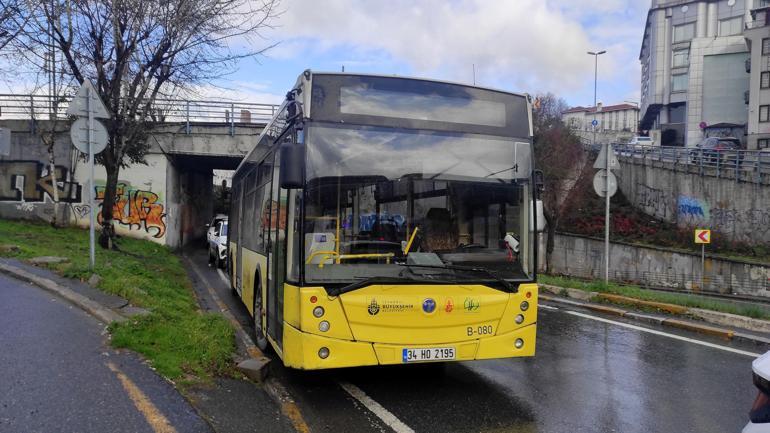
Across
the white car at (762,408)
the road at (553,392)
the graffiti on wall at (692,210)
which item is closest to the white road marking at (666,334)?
the road at (553,392)

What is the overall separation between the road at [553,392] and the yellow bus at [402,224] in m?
0.48

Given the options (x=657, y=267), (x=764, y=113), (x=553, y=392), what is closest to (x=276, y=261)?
(x=553, y=392)

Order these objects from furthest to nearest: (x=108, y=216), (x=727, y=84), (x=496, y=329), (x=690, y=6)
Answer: (x=690, y=6) < (x=727, y=84) < (x=108, y=216) < (x=496, y=329)

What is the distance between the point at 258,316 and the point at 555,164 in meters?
24.3

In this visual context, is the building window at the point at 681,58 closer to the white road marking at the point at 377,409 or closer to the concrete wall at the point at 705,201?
the concrete wall at the point at 705,201

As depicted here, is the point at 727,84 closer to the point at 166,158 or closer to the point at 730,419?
the point at 166,158

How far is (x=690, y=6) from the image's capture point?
206 ft

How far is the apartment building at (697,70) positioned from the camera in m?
54.7

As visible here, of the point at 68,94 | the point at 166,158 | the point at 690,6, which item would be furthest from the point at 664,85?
the point at 68,94

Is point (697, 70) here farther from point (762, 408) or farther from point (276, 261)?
point (762, 408)

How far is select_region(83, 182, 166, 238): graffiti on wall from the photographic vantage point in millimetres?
23484

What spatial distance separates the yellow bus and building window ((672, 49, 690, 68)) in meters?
66.3

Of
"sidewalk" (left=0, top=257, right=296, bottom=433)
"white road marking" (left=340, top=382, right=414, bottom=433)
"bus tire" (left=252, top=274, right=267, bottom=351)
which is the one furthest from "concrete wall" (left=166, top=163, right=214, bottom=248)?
"white road marking" (left=340, top=382, right=414, bottom=433)

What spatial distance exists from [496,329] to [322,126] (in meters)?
2.70
